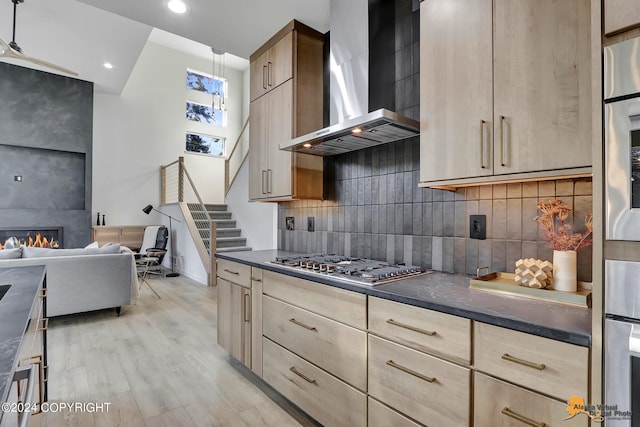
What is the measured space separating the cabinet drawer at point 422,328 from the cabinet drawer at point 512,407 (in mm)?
102

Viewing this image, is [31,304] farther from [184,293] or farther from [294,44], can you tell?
[184,293]

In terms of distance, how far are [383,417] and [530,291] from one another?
83 cm

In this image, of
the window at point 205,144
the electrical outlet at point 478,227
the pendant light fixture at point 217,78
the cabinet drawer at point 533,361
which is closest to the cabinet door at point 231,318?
the electrical outlet at point 478,227

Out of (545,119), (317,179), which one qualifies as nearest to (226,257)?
(317,179)

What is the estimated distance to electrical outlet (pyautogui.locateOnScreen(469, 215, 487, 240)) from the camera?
1.69m

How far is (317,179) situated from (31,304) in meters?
1.91

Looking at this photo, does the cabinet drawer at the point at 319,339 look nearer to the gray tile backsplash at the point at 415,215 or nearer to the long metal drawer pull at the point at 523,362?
the long metal drawer pull at the point at 523,362

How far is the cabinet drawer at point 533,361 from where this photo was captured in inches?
35.4

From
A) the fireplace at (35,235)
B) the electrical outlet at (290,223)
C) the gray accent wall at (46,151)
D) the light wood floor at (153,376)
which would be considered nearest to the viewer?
the light wood floor at (153,376)

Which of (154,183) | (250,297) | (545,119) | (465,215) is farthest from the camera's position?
(154,183)

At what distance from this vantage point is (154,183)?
7.64m

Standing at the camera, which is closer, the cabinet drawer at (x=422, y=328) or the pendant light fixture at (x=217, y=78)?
the cabinet drawer at (x=422, y=328)

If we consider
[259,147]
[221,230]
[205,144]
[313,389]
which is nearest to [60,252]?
[221,230]

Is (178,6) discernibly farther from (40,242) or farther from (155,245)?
(40,242)
